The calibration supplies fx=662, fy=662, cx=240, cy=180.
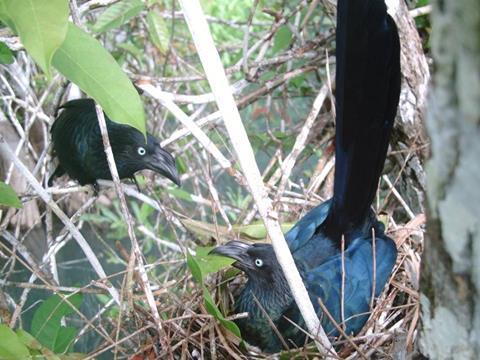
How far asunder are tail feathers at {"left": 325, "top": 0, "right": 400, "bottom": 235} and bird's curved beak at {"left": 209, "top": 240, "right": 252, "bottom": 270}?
290 mm

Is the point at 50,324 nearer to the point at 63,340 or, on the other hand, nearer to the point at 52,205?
the point at 63,340

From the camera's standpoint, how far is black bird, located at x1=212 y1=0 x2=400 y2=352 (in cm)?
129

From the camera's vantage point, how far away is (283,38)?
215 centimetres

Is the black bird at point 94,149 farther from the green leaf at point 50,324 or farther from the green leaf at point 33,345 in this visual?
the green leaf at point 33,345

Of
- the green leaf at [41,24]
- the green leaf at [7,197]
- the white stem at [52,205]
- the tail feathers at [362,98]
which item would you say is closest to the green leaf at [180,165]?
the tail feathers at [362,98]

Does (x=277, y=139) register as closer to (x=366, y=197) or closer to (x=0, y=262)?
(x=366, y=197)

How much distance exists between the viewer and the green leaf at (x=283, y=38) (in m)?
2.15

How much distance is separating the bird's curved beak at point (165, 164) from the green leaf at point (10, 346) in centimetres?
93

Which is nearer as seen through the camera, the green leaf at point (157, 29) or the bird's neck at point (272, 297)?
the bird's neck at point (272, 297)

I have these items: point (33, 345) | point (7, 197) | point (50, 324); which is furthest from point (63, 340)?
point (7, 197)

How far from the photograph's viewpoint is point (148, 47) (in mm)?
2752

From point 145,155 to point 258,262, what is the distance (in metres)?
0.56

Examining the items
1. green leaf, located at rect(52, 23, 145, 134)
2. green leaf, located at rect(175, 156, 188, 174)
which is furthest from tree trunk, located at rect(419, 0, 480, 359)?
green leaf, located at rect(175, 156, 188, 174)

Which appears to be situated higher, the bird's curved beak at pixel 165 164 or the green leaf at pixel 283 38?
the green leaf at pixel 283 38
